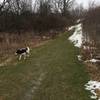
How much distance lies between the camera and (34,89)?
12250 millimetres

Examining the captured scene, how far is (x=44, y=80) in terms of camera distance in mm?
13742

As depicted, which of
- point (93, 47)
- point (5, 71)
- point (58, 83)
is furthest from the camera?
point (93, 47)

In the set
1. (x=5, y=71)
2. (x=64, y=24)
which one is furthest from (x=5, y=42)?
(x=64, y=24)

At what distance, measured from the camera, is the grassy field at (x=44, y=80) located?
11.5m

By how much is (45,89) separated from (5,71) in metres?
4.33

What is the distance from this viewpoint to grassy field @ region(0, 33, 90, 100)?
37.7ft

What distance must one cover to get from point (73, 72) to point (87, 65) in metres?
1.47

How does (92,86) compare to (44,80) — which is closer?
(92,86)

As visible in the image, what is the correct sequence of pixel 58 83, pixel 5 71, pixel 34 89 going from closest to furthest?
pixel 34 89
pixel 58 83
pixel 5 71

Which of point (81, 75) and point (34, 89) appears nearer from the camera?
point (34, 89)

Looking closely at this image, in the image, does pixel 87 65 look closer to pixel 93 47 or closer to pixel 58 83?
pixel 58 83

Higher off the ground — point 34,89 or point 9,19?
point 9,19

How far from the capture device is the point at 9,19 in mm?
46062

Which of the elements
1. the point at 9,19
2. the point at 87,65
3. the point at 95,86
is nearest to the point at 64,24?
the point at 9,19
